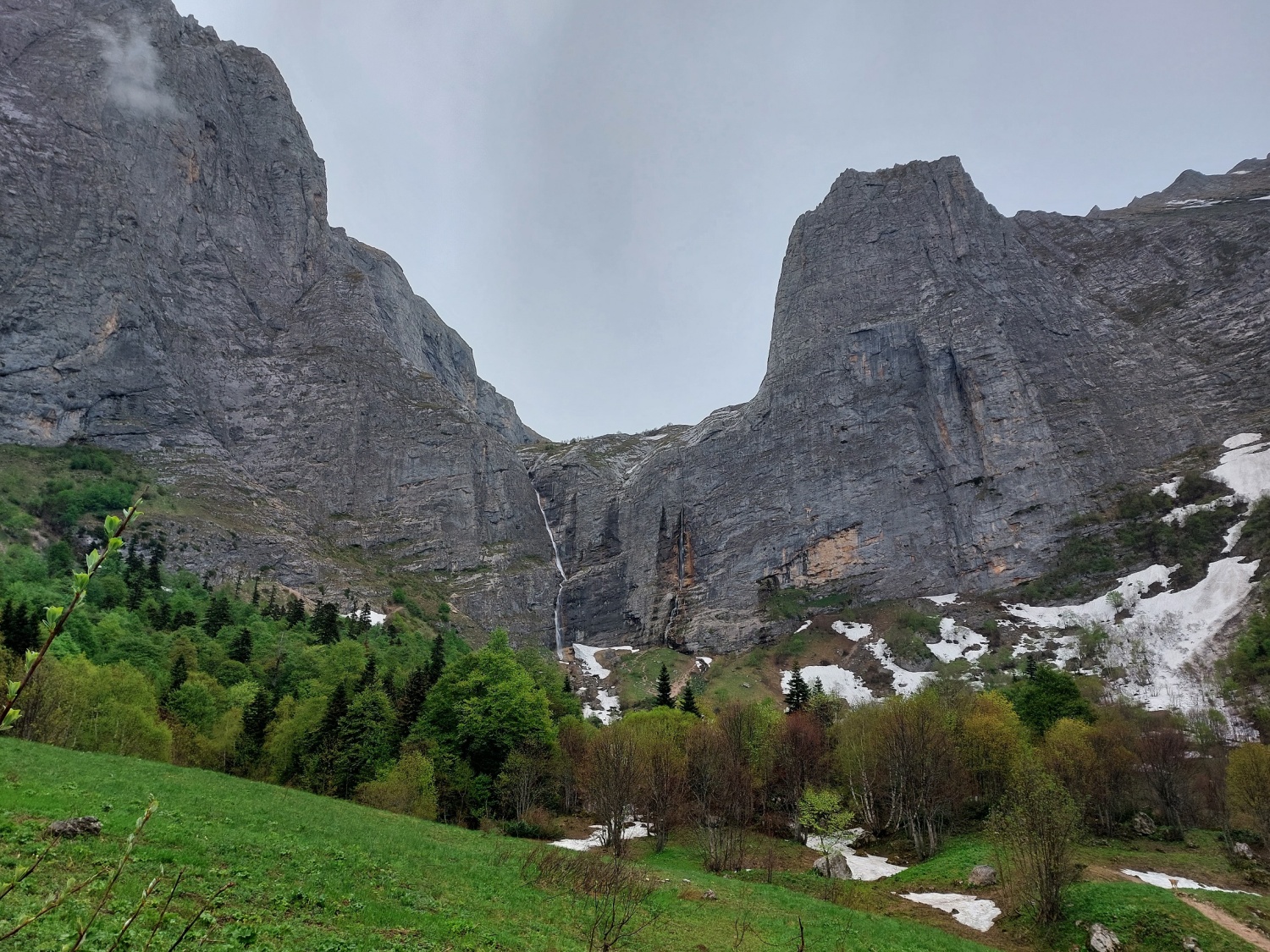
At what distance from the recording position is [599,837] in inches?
1578

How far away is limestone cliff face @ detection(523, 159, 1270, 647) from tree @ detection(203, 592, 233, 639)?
Answer: 67.9m

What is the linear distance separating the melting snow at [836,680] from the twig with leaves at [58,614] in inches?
3674

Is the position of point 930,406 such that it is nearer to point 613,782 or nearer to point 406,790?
point 613,782

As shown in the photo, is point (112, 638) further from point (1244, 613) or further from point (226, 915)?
point (1244, 613)

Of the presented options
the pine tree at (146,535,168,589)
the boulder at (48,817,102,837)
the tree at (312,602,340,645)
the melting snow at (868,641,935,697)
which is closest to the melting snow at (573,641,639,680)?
the melting snow at (868,641,935,697)

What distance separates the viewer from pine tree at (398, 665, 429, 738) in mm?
48147

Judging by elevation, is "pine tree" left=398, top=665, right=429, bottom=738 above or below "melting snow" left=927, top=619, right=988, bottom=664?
below

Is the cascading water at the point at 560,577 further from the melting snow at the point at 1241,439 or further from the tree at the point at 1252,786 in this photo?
the melting snow at the point at 1241,439

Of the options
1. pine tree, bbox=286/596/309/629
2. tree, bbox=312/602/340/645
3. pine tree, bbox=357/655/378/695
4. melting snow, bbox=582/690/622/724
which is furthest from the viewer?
melting snow, bbox=582/690/622/724

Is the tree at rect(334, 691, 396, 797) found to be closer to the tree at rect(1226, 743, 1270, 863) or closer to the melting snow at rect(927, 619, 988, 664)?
the tree at rect(1226, 743, 1270, 863)

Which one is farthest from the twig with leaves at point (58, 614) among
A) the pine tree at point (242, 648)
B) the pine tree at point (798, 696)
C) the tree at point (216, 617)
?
the tree at point (216, 617)

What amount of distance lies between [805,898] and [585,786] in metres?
17.3

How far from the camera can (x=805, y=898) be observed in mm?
25906

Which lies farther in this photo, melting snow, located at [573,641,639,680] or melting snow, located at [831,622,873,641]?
melting snow, located at [573,641,639,680]
